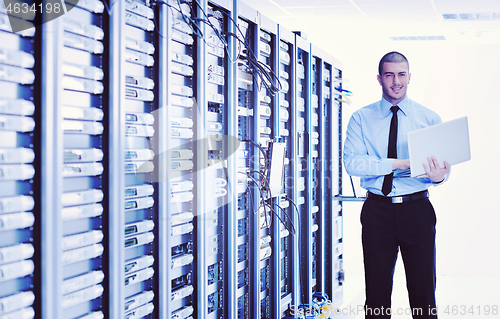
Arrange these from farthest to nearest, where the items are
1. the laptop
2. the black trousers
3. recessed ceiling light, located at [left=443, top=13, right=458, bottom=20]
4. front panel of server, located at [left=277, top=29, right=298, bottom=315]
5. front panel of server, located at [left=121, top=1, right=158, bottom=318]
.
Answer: recessed ceiling light, located at [left=443, top=13, right=458, bottom=20]
front panel of server, located at [left=277, top=29, right=298, bottom=315]
the black trousers
the laptop
front panel of server, located at [left=121, top=1, right=158, bottom=318]

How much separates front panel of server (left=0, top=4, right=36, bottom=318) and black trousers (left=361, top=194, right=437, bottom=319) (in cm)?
180

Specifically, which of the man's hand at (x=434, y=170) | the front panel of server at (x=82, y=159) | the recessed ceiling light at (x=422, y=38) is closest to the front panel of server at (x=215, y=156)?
the front panel of server at (x=82, y=159)

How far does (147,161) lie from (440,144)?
1.47 m

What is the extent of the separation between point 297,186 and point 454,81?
310cm

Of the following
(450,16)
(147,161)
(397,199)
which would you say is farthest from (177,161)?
(450,16)

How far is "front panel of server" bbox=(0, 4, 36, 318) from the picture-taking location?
1298 mm

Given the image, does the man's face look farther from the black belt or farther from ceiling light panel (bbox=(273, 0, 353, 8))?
ceiling light panel (bbox=(273, 0, 353, 8))

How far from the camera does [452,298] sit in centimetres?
439


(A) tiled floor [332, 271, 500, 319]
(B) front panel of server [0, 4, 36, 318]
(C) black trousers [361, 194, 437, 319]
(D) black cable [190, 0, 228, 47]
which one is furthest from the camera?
(A) tiled floor [332, 271, 500, 319]

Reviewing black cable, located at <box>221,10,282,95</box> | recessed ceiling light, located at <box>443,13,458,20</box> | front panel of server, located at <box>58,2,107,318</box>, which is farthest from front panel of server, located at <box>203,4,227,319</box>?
recessed ceiling light, located at <box>443,13,458,20</box>

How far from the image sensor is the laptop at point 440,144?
2.38 meters

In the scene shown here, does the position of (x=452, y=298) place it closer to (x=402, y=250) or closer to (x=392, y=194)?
(x=402, y=250)

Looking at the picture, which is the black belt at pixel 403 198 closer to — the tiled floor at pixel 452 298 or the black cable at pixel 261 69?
the black cable at pixel 261 69

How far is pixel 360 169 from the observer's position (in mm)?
2650
